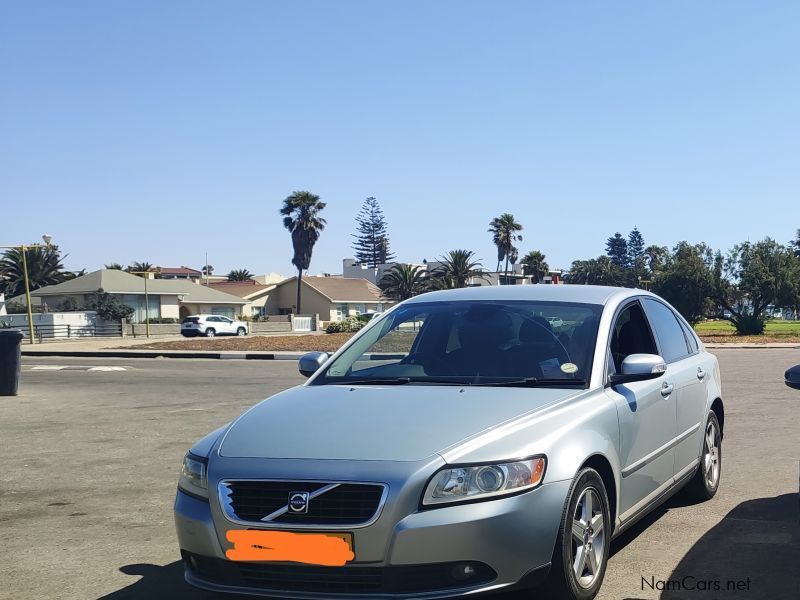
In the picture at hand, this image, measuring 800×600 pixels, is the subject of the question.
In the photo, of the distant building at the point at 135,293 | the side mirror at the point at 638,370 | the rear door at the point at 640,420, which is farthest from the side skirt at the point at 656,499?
the distant building at the point at 135,293

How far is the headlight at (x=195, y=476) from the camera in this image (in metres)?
4.11

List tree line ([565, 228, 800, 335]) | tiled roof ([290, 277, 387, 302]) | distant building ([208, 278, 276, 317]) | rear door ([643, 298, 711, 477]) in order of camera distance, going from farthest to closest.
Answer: distant building ([208, 278, 276, 317]) < tiled roof ([290, 277, 387, 302]) < tree line ([565, 228, 800, 335]) < rear door ([643, 298, 711, 477])

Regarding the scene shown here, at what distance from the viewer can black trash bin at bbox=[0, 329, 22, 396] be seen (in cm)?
1614

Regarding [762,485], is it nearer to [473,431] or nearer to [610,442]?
[610,442]

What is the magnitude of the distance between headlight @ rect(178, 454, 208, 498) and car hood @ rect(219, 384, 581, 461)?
0.13 metres

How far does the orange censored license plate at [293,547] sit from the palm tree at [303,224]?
81.6m

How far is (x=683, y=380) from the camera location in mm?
6016

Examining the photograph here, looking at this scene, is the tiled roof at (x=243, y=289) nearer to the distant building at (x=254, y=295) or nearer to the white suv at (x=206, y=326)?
the distant building at (x=254, y=295)

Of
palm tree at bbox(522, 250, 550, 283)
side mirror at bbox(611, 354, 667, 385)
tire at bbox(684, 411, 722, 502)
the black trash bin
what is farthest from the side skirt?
palm tree at bbox(522, 250, 550, 283)

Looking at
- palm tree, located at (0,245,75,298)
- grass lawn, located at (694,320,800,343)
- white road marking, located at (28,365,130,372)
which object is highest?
palm tree, located at (0,245,75,298)

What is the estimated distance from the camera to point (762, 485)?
281 inches

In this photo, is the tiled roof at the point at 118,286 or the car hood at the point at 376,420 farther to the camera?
the tiled roof at the point at 118,286

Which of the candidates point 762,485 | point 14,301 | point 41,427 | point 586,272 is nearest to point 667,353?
point 762,485

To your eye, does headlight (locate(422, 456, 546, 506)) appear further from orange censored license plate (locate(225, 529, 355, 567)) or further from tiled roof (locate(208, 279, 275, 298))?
tiled roof (locate(208, 279, 275, 298))
